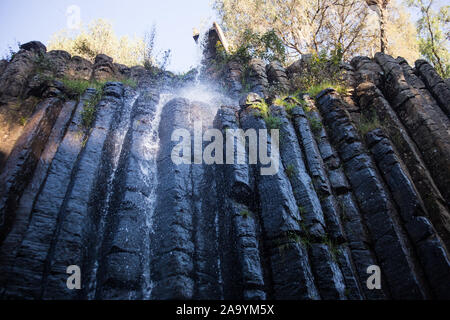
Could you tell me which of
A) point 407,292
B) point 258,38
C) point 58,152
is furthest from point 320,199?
point 258,38

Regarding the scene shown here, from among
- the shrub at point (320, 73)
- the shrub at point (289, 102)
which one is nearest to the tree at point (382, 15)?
the shrub at point (320, 73)

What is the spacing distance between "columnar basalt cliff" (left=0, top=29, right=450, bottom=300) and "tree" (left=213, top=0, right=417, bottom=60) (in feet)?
32.3

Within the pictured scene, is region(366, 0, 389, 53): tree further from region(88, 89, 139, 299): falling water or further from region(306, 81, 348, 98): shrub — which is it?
region(88, 89, 139, 299): falling water

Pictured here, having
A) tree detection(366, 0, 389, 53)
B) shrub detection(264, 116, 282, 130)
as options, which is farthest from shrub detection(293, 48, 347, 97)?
tree detection(366, 0, 389, 53)

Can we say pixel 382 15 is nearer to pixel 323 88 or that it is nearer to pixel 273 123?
pixel 323 88

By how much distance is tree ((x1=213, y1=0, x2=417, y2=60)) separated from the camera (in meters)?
19.8

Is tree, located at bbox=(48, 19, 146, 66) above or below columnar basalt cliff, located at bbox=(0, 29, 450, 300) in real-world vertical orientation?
above

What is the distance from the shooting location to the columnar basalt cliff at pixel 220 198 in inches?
245

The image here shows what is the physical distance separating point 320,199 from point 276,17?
1759 centimetres

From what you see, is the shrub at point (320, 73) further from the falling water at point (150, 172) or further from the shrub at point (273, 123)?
the falling water at point (150, 172)

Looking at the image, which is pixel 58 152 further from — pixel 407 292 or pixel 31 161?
pixel 407 292

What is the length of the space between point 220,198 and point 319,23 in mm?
18267

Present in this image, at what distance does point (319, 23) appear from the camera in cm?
2036

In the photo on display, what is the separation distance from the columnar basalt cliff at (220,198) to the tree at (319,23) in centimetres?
984
